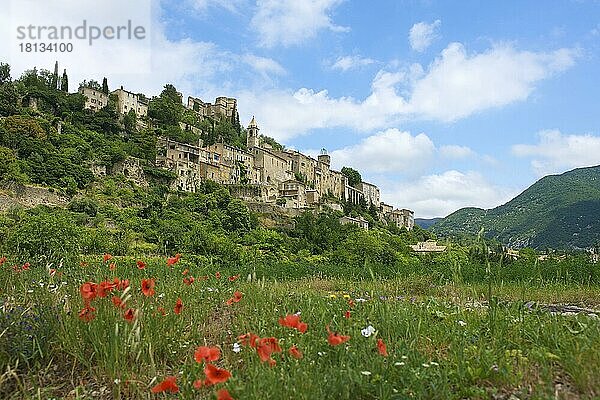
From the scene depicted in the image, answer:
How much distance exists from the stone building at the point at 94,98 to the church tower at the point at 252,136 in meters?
27.4

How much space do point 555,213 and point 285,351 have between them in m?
87.3

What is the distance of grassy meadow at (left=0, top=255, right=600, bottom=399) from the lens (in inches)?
97.0

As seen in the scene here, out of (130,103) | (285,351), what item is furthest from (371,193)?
(285,351)

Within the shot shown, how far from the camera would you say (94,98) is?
243 feet

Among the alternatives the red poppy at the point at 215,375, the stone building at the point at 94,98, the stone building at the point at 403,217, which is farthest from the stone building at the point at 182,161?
the red poppy at the point at 215,375

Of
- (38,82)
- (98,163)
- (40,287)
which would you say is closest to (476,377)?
(40,287)

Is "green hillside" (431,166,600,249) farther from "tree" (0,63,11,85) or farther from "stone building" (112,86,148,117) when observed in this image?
"tree" (0,63,11,85)

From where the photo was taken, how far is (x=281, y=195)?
236 ft

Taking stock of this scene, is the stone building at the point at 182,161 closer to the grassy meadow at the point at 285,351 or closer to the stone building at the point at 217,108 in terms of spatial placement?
the stone building at the point at 217,108

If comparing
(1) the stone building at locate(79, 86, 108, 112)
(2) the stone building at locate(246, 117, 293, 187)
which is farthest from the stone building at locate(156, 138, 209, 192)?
(1) the stone building at locate(79, 86, 108, 112)

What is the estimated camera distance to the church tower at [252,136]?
92750mm

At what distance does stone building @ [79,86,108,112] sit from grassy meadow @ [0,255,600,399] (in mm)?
75179

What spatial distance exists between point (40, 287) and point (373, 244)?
3450 centimetres

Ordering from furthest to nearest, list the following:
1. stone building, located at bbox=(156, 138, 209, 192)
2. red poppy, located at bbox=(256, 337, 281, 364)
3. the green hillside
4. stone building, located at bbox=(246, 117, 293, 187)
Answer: stone building, located at bbox=(246, 117, 293, 187) < the green hillside < stone building, located at bbox=(156, 138, 209, 192) < red poppy, located at bbox=(256, 337, 281, 364)
